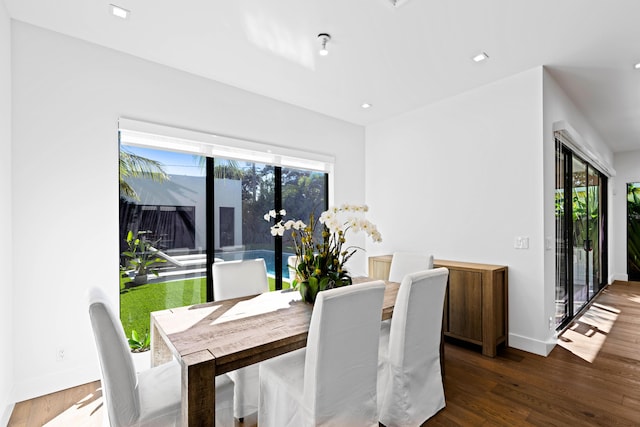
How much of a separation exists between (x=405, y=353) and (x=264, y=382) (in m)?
0.84

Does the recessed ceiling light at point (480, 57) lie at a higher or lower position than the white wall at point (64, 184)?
higher

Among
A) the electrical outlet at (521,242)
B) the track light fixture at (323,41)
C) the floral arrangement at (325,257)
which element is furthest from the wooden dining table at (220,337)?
the track light fixture at (323,41)

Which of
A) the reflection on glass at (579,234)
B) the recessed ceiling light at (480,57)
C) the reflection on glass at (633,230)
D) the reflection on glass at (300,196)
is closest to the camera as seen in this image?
the recessed ceiling light at (480,57)

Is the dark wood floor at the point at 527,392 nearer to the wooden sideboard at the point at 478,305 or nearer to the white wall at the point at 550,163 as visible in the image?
the wooden sideboard at the point at 478,305

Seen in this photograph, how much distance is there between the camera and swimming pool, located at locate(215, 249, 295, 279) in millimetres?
3510

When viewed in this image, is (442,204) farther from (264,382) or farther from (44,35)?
(44,35)

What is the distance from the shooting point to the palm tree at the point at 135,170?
2.84 meters

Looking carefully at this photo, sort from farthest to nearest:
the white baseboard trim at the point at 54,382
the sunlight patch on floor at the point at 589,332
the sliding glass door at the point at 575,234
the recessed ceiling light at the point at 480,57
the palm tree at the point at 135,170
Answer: the sliding glass door at the point at 575,234 → the sunlight patch on floor at the point at 589,332 → the palm tree at the point at 135,170 → the recessed ceiling light at the point at 480,57 → the white baseboard trim at the point at 54,382

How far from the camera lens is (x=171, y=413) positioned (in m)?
1.49

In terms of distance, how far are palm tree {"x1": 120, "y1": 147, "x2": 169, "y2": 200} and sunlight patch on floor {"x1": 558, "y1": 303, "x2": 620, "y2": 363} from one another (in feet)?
14.2

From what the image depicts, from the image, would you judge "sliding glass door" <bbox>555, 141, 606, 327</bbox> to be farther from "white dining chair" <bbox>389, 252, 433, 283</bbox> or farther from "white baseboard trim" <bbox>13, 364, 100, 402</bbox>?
"white baseboard trim" <bbox>13, 364, 100, 402</bbox>

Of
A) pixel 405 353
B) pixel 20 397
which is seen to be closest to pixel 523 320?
pixel 405 353

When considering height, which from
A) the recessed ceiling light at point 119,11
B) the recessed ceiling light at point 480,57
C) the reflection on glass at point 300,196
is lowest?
the reflection on glass at point 300,196

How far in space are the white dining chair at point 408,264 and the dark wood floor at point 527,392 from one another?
856 mm
